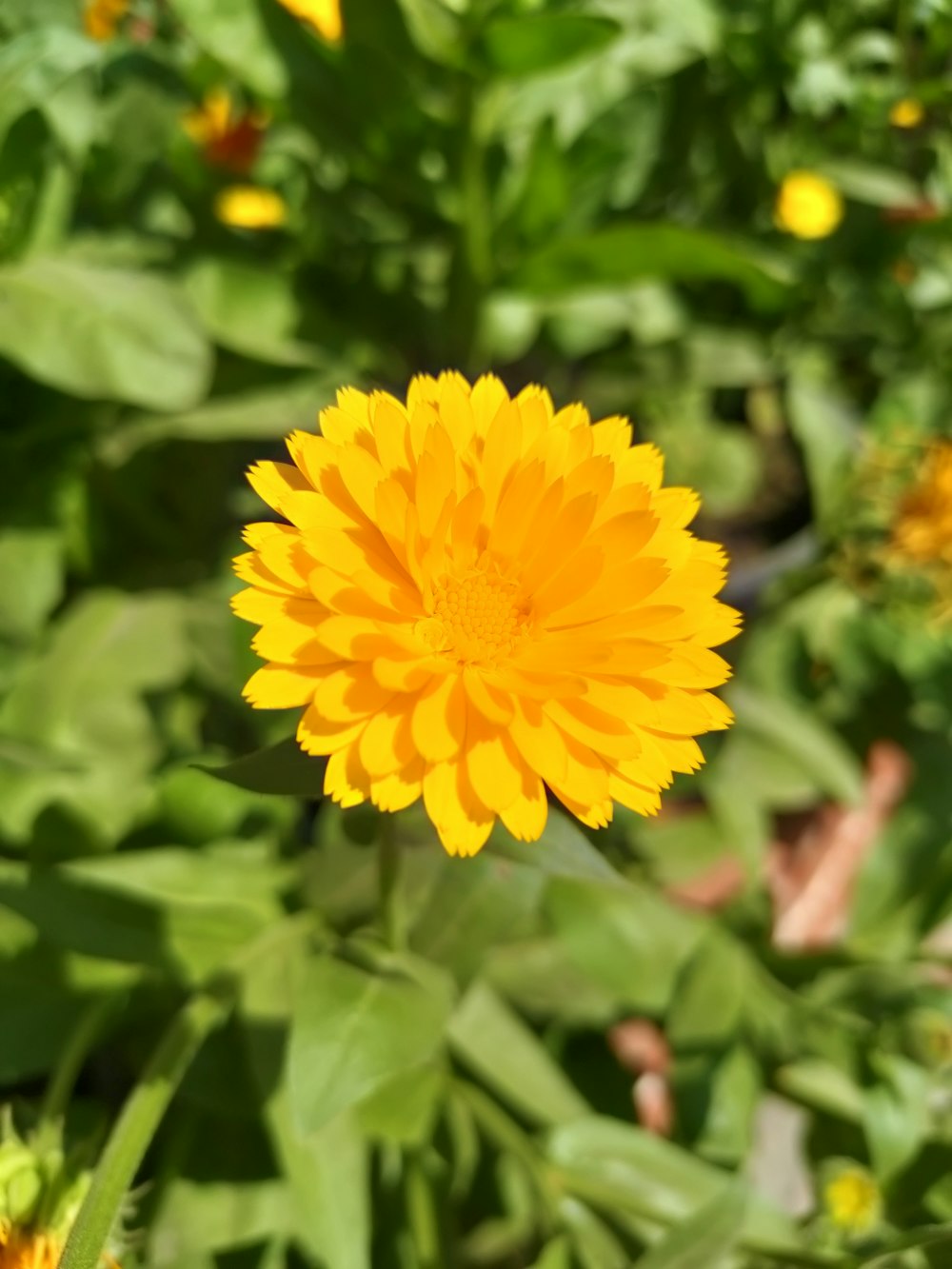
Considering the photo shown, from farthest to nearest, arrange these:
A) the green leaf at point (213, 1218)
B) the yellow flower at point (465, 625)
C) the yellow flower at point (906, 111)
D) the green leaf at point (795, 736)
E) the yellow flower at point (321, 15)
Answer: the green leaf at point (795, 736) < the yellow flower at point (906, 111) < the yellow flower at point (321, 15) < the green leaf at point (213, 1218) < the yellow flower at point (465, 625)

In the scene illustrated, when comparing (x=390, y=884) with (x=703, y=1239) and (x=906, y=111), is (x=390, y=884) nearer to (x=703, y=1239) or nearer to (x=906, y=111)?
(x=703, y=1239)

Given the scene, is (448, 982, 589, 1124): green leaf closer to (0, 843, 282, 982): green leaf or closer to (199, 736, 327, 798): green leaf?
(0, 843, 282, 982): green leaf

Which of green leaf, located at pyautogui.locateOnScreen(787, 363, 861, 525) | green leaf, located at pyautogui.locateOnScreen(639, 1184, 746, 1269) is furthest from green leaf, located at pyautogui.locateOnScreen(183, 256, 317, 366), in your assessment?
green leaf, located at pyautogui.locateOnScreen(639, 1184, 746, 1269)

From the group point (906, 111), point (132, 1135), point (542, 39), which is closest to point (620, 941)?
point (132, 1135)

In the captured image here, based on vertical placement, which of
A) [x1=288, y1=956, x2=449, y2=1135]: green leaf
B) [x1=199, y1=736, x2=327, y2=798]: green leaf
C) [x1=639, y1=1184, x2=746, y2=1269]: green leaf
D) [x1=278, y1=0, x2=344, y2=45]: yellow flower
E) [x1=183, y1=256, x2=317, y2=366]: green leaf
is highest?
[x1=278, y1=0, x2=344, y2=45]: yellow flower

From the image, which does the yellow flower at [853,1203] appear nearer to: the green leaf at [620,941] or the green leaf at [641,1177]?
the green leaf at [641,1177]

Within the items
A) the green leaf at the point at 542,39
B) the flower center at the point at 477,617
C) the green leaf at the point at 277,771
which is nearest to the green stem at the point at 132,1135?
the green leaf at the point at 277,771

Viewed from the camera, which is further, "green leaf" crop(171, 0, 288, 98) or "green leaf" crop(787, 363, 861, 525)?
"green leaf" crop(787, 363, 861, 525)

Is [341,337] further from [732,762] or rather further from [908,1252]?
[908,1252]
